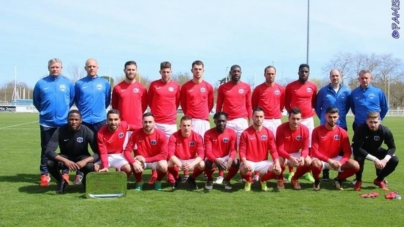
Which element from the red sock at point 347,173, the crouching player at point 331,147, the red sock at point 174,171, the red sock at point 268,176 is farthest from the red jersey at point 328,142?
the red sock at point 174,171

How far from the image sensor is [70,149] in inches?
266

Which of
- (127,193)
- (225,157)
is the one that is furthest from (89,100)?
(225,157)

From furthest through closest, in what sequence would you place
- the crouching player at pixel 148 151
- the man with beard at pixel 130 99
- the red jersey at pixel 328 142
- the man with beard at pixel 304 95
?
the man with beard at pixel 304 95
the man with beard at pixel 130 99
the red jersey at pixel 328 142
the crouching player at pixel 148 151

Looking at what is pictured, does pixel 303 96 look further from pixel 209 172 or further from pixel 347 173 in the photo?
pixel 209 172

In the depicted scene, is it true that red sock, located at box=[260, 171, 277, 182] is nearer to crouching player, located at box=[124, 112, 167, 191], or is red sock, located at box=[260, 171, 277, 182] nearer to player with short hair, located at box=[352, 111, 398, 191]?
player with short hair, located at box=[352, 111, 398, 191]

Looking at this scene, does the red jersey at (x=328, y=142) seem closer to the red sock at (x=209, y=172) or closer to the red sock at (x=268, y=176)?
the red sock at (x=268, y=176)

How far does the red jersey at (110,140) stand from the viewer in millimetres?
6777

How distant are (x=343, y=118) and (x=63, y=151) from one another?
499 cm

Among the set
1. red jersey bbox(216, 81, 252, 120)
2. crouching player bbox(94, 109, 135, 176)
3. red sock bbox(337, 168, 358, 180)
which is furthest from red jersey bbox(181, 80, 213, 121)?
red sock bbox(337, 168, 358, 180)

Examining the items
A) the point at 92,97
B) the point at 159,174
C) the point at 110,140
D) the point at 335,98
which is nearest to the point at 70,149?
the point at 110,140

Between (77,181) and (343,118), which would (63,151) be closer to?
(77,181)

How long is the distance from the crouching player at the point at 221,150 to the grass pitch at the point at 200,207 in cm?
29

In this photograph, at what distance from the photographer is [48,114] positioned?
23.9 feet

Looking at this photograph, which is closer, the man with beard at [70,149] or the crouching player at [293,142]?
the man with beard at [70,149]
